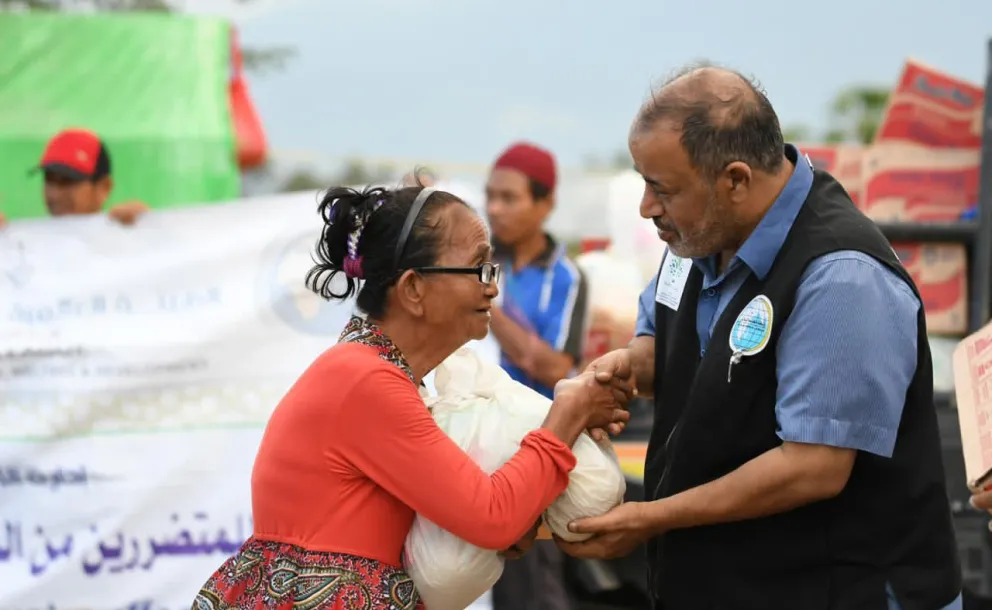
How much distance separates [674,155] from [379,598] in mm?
1040

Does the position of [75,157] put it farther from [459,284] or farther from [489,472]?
[489,472]

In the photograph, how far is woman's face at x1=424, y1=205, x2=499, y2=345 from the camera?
2393mm

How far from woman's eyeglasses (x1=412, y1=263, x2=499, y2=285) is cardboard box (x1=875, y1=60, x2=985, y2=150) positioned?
3.98 meters

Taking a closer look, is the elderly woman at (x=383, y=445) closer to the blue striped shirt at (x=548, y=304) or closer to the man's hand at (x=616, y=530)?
the man's hand at (x=616, y=530)

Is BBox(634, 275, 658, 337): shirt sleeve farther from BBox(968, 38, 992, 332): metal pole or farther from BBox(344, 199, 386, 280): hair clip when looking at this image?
BBox(968, 38, 992, 332): metal pole

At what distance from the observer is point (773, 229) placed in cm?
224

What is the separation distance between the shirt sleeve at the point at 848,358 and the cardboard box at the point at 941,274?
11.9 feet

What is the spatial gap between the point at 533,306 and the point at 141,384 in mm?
1834

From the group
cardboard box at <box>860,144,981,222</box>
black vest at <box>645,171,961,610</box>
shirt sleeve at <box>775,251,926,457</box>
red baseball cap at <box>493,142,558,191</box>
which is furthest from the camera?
cardboard box at <box>860,144,981,222</box>

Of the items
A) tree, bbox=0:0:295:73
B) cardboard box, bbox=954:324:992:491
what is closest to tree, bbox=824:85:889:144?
tree, bbox=0:0:295:73

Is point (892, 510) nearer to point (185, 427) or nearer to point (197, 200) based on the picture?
point (185, 427)

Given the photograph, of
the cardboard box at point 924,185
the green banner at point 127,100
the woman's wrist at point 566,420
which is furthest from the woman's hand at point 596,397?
the green banner at point 127,100

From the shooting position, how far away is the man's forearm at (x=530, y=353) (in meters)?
4.63

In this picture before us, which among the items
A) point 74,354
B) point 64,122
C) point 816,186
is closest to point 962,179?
point 816,186
